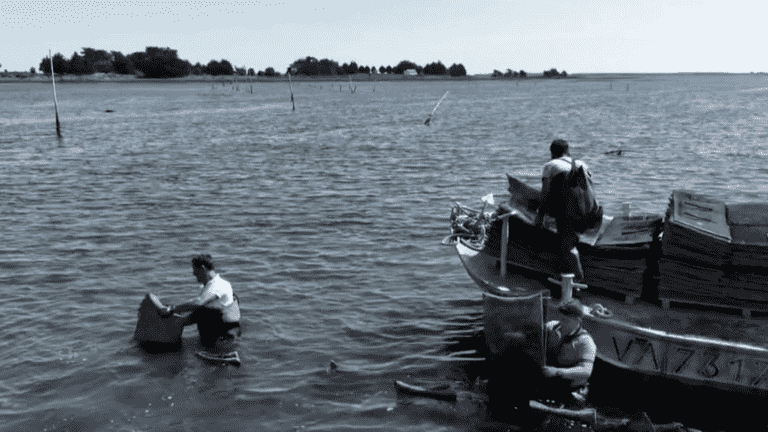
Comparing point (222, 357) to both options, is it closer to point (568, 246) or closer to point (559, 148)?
point (568, 246)

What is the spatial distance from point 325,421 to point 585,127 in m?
52.7

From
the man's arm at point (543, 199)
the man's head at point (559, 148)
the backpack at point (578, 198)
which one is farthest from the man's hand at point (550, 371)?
the man's head at point (559, 148)

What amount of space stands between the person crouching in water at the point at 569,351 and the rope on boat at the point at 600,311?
13.4 inches

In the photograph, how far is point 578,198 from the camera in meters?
10.8

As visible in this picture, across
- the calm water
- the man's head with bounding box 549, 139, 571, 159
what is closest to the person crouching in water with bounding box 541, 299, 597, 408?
the calm water

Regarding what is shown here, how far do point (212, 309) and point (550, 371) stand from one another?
5907 mm

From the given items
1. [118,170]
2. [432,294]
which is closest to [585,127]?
[118,170]

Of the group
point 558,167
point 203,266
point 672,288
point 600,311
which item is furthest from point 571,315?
point 203,266

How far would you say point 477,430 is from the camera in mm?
10062

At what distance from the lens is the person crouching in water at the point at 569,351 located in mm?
9742

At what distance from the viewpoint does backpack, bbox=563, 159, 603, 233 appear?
10773 mm

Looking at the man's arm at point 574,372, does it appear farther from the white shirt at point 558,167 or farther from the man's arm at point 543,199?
the white shirt at point 558,167

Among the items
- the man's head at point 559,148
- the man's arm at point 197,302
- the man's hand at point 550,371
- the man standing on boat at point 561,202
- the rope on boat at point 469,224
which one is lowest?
the man's hand at point 550,371

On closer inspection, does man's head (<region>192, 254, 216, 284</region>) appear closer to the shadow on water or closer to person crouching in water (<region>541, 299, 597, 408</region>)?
the shadow on water
